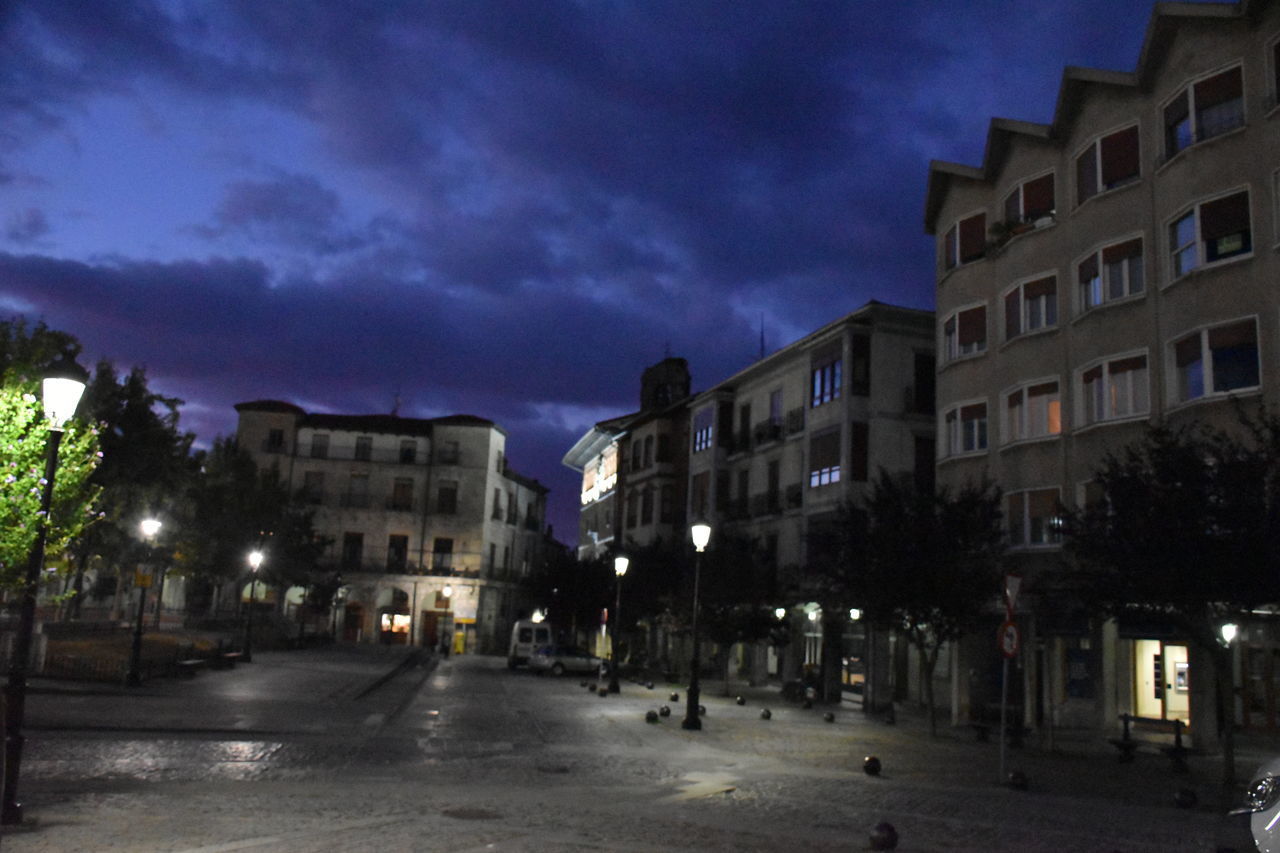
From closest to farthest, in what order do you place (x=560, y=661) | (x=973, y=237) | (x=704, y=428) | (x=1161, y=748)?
1. (x=1161, y=748)
2. (x=973, y=237)
3. (x=560, y=661)
4. (x=704, y=428)

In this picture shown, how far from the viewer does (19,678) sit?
1041cm

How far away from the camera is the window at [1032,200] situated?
27500 millimetres

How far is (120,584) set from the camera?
4997 cm

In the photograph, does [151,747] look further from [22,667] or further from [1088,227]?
[1088,227]

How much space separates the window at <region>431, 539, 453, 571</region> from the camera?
75312 mm

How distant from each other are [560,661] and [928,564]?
25160 mm

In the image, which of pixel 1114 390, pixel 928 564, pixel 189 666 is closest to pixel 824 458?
pixel 928 564

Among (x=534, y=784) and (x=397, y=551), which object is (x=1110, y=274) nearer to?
(x=534, y=784)

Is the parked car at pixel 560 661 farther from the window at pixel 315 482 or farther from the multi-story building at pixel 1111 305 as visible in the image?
the window at pixel 315 482

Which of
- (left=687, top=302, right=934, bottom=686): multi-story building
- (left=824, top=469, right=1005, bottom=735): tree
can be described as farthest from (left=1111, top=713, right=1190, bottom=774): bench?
(left=687, top=302, right=934, bottom=686): multi-story building

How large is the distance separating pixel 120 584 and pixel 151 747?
124ft

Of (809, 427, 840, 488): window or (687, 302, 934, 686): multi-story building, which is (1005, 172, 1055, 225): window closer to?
(687, 302, 934, 686): multi-story building

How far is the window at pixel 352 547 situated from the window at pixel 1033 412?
55.7 metres

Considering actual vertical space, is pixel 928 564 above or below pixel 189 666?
above
